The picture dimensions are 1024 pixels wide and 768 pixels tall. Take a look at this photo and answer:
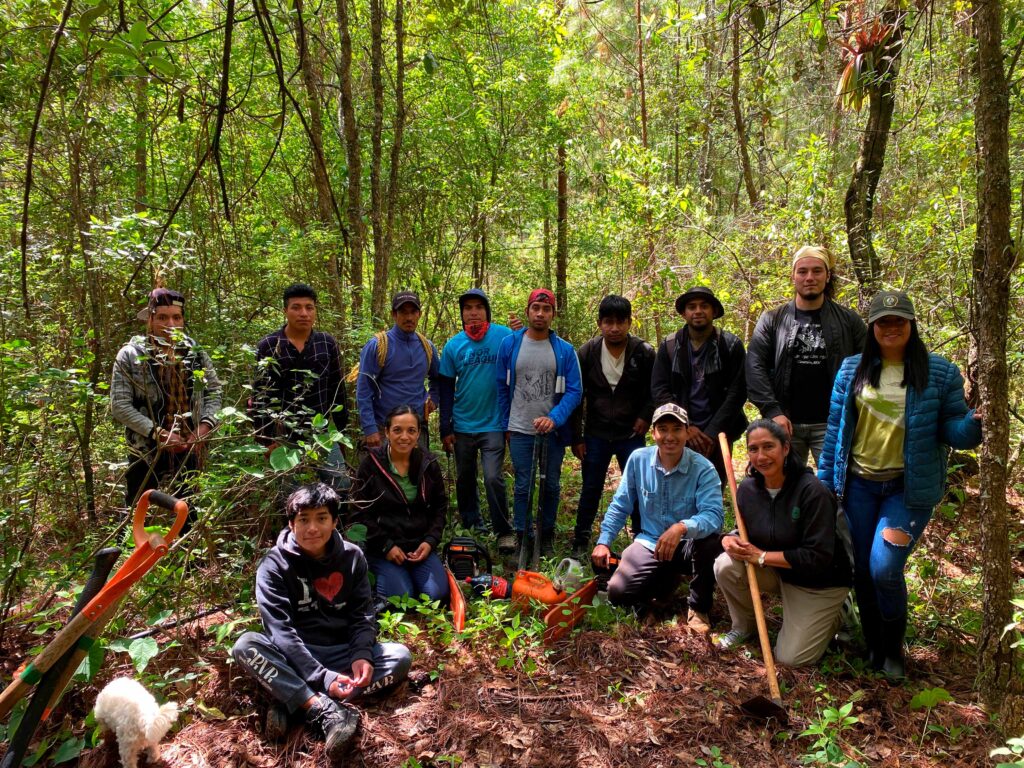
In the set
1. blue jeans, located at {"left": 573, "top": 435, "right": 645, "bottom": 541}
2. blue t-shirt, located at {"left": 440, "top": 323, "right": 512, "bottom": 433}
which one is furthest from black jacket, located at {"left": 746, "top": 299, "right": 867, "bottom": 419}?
blue t-shirt, located at {"left": 440, "top": 323, "right": 512, "bottom": 433}

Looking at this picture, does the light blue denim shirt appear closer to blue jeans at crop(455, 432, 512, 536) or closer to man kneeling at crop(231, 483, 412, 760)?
blue jeans at crop(455, 432, 512, 536)

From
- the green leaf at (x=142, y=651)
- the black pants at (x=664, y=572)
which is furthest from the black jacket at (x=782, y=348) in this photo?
the green leaf at (x=142, y=651)

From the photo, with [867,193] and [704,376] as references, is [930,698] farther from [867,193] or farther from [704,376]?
[867,193]

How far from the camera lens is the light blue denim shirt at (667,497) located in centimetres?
402

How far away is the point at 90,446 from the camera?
4.56 metres

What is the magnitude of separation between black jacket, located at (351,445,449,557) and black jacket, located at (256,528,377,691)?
776mm

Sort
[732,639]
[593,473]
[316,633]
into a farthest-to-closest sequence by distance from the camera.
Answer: [593,473] → [732,639] → [316,633]

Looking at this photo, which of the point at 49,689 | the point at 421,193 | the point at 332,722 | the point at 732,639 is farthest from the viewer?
the point at 421,193

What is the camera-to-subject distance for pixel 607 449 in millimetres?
5055

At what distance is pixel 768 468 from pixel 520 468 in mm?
2143

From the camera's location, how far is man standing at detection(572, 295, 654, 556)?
495 centimetres

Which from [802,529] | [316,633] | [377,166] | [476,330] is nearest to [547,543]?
[476,330]

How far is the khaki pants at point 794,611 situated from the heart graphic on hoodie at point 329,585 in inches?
90.8

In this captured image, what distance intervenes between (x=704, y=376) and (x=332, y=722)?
11.1 ft
